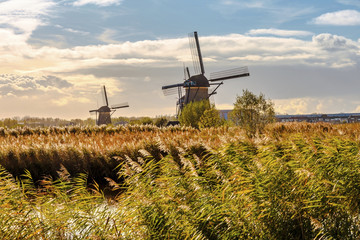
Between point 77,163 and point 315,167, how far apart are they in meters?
7.94

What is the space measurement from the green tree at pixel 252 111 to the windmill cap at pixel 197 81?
16710 mm

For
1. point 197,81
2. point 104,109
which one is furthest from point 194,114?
point 104,109

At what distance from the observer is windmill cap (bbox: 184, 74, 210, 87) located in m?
39.2

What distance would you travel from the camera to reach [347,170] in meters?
7.79

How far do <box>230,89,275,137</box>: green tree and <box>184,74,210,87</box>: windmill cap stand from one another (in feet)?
54.8

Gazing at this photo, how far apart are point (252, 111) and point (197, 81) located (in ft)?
58.2

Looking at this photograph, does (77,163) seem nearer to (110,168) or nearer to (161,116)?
(110,168)

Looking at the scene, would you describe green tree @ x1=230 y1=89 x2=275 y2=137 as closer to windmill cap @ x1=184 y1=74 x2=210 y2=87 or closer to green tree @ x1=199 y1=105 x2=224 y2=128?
green tree @ x1=199 y1=105 x2=224 y2=128

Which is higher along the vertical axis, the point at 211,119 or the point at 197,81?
the point at 197,81

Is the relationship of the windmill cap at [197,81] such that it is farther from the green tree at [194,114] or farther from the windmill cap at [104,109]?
the windmill cap at [104,109]

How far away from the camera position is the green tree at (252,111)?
2197 centimetres

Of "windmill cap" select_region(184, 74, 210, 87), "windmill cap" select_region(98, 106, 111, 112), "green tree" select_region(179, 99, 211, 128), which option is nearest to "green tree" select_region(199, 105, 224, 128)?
"green tree" select_region(179, 99, 211, 128)

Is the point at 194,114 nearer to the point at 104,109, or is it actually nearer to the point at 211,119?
the point at 211,119

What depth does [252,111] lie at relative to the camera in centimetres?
2223
